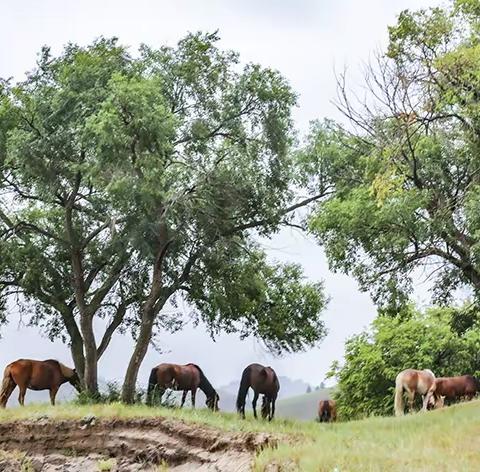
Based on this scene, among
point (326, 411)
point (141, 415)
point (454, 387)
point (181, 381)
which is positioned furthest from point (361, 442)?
point (454, 387)

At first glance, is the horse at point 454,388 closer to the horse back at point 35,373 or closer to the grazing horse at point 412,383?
the grazing horse at point 412,383

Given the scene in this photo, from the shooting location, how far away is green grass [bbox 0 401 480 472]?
11961 millimetres

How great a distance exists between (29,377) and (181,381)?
16.0 ft

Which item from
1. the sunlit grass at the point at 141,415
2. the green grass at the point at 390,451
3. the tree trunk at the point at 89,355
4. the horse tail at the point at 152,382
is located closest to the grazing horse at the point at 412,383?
the sunlit grass at the point at 141,415

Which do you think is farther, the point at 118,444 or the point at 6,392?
the point at 6,392

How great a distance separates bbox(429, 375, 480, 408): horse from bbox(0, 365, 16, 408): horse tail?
49.2ft

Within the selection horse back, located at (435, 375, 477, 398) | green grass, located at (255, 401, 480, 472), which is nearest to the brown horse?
green grass, located at (255, 401, 480, 472)

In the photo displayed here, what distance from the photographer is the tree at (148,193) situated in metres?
23.0

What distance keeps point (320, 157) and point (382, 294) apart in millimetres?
5829

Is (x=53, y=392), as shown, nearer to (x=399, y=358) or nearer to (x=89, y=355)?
(x=89, y=355)

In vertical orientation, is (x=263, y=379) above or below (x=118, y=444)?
above

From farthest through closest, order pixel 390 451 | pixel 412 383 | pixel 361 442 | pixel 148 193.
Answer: pixel 412 383
pixel 148 193
pixel 361 442
pixel 390 451

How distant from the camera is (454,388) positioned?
93.8ft

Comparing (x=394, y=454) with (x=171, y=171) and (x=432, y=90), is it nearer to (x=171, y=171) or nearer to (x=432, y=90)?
(x=432, y=90)
